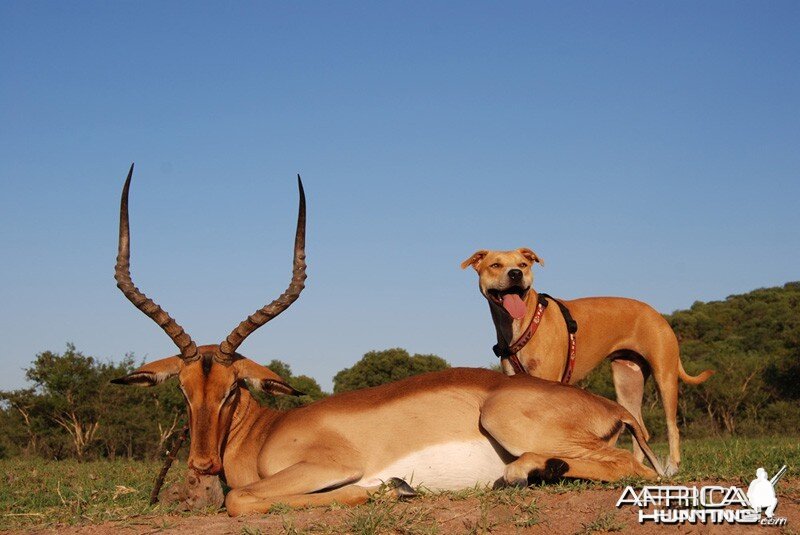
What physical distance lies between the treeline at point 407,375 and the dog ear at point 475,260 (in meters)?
5.84

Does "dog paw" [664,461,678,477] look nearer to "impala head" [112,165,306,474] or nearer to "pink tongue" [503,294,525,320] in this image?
"impala head" [112,165,306,474]

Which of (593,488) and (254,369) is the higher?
(254,369)

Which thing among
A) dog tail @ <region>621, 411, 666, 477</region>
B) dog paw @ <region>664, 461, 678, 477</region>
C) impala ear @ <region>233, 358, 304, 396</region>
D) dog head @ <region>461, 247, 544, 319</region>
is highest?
dog head @ <region>461, 247, 544, 319</region>

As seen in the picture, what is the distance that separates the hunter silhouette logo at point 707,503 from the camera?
5703 mm

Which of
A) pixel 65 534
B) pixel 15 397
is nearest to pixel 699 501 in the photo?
pixel 65 534

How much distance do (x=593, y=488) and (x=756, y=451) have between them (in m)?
4.20

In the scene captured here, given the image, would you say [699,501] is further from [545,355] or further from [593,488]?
[545,355]

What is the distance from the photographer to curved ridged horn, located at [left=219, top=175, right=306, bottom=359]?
25.6 feet

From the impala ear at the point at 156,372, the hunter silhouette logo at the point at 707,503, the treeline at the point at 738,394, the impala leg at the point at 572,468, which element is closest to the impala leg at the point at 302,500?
the impala leg at the point at 572,468

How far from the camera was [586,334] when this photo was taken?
35.3 ft

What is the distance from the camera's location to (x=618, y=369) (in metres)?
11.6

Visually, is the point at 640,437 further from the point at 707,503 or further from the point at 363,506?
the point at 363,506

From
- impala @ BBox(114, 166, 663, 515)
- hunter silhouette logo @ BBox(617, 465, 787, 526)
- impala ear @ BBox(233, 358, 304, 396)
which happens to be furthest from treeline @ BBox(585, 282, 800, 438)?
hunter silhouette logo @ BBox(617, 465, 787, 526)

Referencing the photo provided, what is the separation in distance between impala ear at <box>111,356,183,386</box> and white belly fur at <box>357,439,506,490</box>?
6.45 ft
